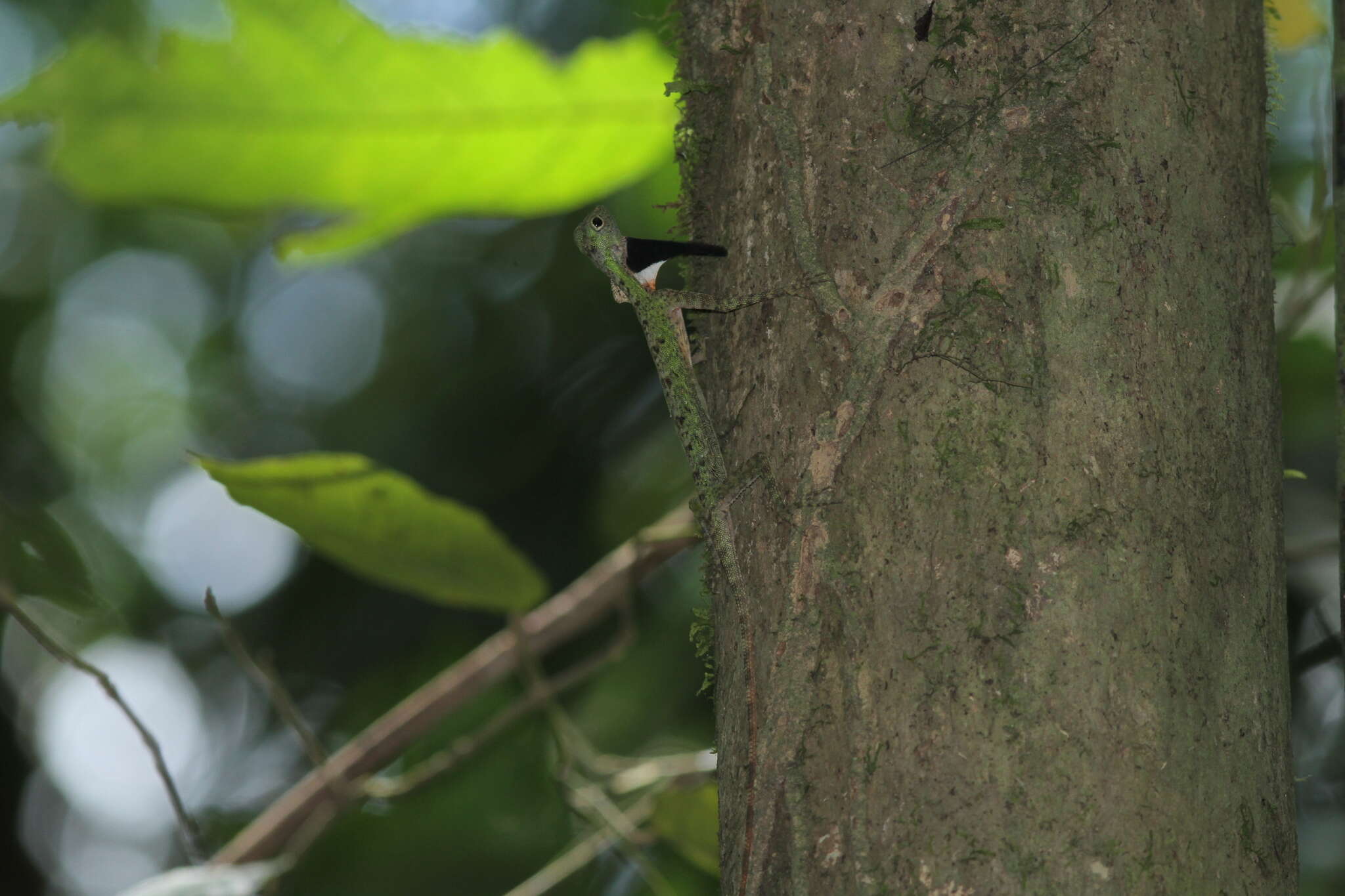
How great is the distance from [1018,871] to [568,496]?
375 cm

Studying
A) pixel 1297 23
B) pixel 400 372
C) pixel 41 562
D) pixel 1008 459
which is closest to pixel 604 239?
pixel 1008 459

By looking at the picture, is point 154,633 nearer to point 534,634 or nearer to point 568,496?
point 568,496

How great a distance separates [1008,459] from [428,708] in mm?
1654

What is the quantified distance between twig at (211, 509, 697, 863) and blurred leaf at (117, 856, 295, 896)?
0.41 m

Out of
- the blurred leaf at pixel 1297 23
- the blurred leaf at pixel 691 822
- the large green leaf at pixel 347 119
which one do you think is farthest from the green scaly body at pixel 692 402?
the blurred leaf at pixel 1297 23

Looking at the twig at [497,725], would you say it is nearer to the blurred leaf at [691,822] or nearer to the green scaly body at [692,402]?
the blurred leaf at [691,822]

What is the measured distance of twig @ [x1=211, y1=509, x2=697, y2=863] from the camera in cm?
226

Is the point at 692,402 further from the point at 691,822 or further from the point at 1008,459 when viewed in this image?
the point at 691,822

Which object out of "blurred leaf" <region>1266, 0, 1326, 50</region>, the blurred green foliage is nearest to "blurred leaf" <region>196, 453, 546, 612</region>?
the blurred green foliage

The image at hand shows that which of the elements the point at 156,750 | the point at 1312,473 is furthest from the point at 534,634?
the point at 1312,473

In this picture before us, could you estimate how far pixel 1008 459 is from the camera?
0.92 meters

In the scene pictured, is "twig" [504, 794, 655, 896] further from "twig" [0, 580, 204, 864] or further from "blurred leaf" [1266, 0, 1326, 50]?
"blurred leaf" [1266, 0, 1326, 50]

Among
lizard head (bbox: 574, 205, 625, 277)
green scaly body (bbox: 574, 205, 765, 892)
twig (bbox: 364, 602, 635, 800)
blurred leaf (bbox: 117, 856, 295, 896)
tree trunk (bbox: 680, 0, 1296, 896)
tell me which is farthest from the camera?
twig (bbox: 364, 602, 635, 800)

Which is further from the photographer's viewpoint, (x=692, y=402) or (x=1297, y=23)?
(x=1297, y=23)
